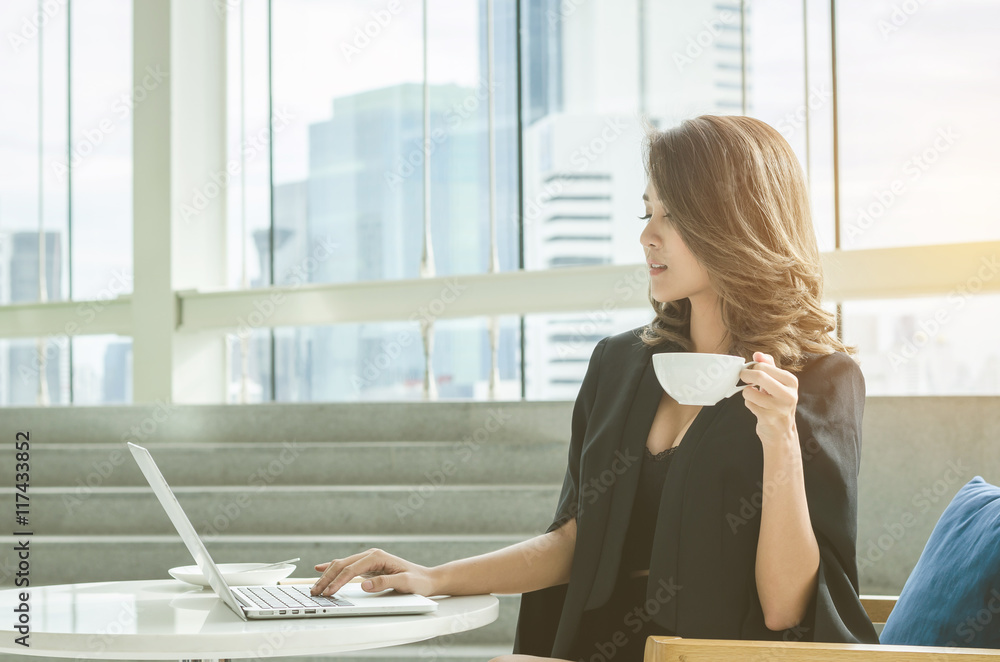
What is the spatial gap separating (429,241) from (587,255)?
0.65m

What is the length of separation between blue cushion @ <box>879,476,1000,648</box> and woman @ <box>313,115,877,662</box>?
79mm

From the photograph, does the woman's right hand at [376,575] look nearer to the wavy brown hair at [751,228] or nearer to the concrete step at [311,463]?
the wavy brown hair at [751,228]

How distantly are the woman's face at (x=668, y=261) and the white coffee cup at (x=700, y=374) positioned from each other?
391mm

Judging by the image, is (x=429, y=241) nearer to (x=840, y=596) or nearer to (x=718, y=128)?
(x=718, y=128)

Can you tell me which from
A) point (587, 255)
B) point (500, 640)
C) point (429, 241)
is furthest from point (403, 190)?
point (500, 640)

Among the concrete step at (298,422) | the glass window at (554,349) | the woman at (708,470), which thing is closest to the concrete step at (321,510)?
the concrete step at (298,422)

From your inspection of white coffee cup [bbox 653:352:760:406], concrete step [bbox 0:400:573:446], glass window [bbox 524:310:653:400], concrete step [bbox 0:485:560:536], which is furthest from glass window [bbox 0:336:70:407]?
white coffee cup [bbox 653:352:760:406]

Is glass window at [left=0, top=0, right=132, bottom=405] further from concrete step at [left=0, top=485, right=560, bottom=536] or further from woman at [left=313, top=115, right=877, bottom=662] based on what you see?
woman at [left=313, top=115, right=877, bottom=662]

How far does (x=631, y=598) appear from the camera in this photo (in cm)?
141

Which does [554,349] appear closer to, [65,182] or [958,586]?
[958,586]

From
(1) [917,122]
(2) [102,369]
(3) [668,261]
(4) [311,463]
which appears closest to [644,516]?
(3) [668,261]

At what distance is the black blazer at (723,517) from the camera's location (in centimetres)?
122

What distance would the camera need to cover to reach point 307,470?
2.90 m

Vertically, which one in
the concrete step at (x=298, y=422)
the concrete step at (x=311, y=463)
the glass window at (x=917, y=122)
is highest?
the glass window at (x=917, y=122)
